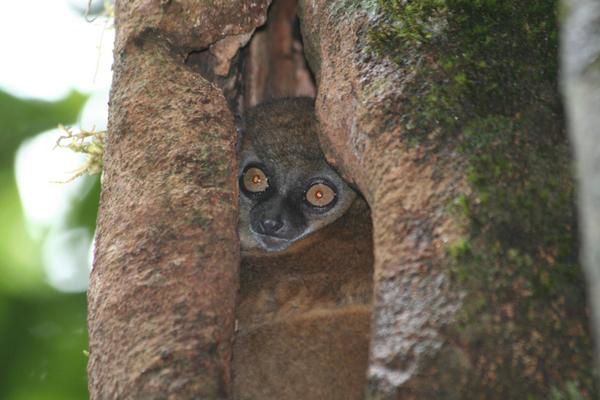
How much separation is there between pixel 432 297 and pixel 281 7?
3260 millimetres

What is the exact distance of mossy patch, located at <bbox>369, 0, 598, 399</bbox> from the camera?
210cm

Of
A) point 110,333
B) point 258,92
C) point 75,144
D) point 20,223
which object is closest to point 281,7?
point 258,92

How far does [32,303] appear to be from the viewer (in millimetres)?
5543

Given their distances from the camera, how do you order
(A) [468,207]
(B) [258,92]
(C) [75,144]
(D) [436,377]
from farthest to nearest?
1. (B) [258,92]
2. (C) [75,144]
3. (A) [468,207]
4. (D) [436,377]

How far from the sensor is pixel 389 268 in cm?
238

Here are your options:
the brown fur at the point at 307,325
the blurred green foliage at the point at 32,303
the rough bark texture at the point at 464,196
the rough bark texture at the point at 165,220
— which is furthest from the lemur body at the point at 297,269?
the blurred green foliage at the point at 32,303

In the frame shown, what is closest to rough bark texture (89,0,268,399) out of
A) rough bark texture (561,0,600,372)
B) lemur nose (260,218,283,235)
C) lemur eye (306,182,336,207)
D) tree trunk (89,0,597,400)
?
tree trunk (89,0,597,400)

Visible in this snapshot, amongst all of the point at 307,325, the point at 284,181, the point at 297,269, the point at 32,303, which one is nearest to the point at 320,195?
the point at 284,181

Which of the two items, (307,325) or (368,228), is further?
(368,228)

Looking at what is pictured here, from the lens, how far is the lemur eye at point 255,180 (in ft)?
14.0

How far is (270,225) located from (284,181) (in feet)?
1.33

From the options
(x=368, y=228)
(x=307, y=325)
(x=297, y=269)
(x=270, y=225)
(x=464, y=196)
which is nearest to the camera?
(x=464, y=196)

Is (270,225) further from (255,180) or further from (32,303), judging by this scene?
(32,303)

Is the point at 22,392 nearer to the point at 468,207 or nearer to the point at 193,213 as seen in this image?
the point at 193,213
